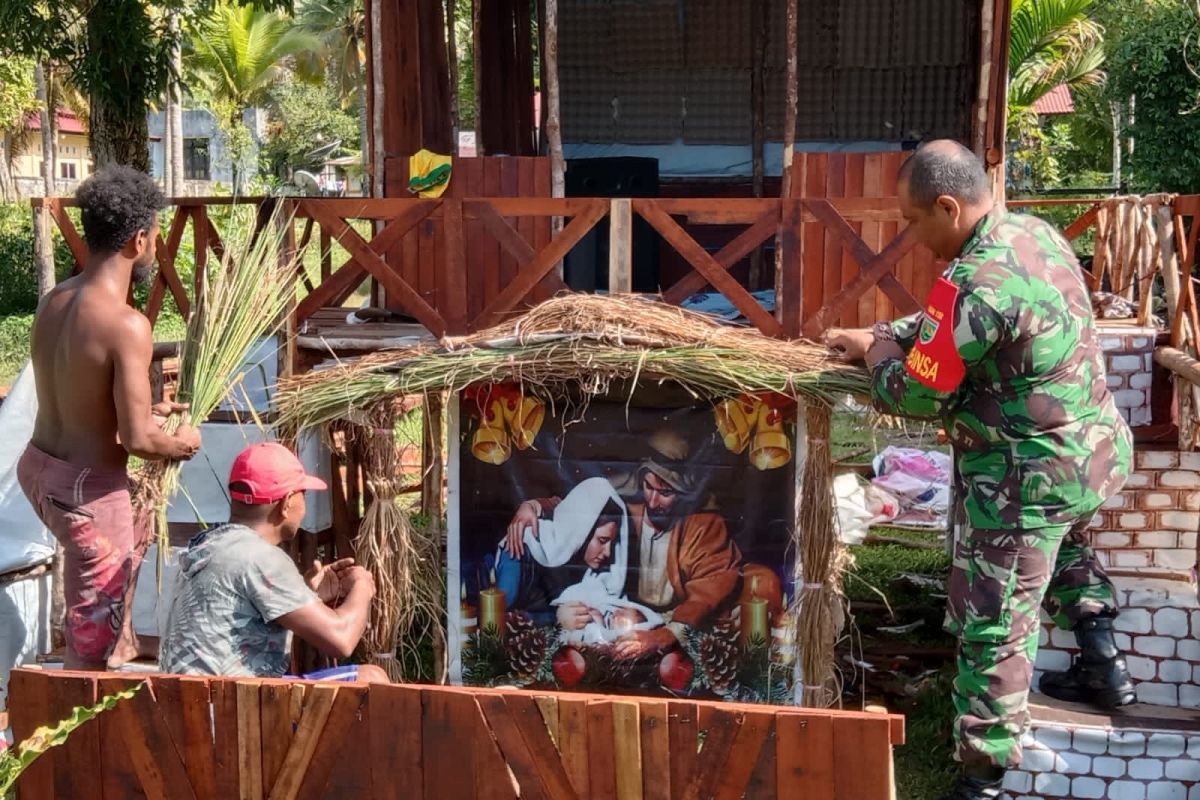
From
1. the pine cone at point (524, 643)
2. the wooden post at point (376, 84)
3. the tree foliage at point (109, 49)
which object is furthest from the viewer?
the tree foliage at point (109, 49)

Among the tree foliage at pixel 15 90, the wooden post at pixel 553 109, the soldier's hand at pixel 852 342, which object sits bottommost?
the soldier's hand at pixel 852 342

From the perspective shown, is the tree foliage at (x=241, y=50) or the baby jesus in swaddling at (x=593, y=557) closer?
the baby jesus in swaddling at (x=593, y=557)

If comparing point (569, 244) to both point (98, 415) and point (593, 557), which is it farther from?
point (98, 415)

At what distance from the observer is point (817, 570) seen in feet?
16.3

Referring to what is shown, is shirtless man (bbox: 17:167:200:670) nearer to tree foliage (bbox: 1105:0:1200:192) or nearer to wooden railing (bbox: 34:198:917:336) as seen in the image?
wooden railing (bbox: 34:198:917:336)

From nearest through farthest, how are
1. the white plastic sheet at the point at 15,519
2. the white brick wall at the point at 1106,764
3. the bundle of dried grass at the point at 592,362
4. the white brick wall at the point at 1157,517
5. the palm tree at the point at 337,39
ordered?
the white brick wall at the point at 1106,764
the bundle of dried grass at the point at 592,362
the white brick wall at the point at 1157,517
the white plastic sheet at the point at 15,519
the palm tree at the point at 337,39

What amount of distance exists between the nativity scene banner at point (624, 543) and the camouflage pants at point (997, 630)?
111 cm

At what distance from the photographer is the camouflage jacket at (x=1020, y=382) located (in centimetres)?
381

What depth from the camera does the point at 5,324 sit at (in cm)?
1830

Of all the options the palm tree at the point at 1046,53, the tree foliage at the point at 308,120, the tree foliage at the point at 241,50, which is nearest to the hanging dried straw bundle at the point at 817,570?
the palm tree at the point at 1046,53

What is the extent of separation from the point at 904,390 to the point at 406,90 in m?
4.15

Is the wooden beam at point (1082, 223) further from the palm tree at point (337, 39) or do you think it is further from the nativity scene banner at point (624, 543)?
the palm tree at point (337, 39)

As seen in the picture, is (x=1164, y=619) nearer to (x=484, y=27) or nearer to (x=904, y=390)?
(x=904, y=390)

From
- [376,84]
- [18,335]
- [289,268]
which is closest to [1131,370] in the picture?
[289,268]
